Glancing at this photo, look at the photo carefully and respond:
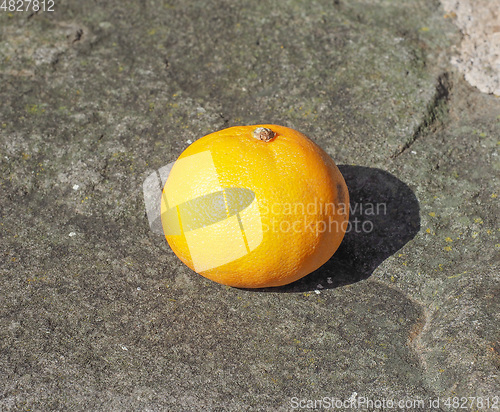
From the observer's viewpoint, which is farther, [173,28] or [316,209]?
[173,28]

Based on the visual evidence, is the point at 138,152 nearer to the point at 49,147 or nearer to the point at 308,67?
the point at 49,147

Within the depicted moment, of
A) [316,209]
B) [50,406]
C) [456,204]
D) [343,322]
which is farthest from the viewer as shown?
[456,204]

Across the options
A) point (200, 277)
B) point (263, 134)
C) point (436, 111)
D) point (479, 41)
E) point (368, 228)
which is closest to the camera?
point (263, 134)

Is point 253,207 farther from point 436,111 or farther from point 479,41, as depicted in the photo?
point 479,41

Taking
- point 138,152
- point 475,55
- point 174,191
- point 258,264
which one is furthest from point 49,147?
point 475,55

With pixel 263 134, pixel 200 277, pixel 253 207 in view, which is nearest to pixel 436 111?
pixel 263 134

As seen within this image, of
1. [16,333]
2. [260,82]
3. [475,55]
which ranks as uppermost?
[475,55]

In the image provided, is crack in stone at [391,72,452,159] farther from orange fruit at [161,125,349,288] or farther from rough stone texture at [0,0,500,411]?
orange fruit at [161,125,349,288]
